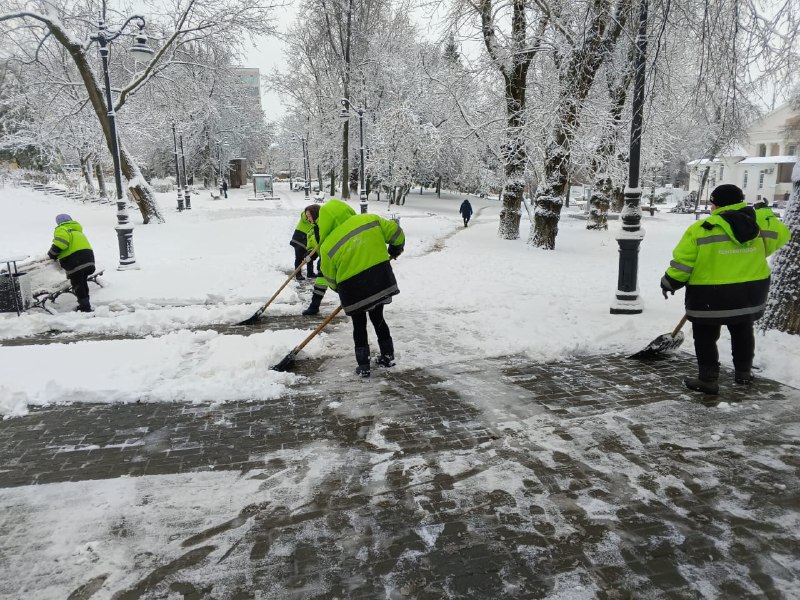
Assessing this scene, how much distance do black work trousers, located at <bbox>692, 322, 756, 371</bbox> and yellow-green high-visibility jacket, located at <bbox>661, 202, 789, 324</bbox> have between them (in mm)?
95

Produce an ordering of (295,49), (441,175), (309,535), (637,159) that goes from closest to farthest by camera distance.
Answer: (309,535) < (637,159) < (295,49) < (441,175)

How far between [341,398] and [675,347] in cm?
361

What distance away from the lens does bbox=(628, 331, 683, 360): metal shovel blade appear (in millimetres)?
5785

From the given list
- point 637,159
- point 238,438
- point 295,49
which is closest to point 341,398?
point 238,438

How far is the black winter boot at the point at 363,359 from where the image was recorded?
5.52 metres

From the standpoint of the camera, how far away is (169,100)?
21844 millimetres

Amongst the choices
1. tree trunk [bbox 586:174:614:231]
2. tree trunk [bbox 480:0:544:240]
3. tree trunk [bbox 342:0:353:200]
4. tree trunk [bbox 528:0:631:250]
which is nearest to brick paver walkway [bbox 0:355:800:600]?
tree trunk [bbox 528:0:631:250]

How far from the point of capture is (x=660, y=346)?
5.78 metres

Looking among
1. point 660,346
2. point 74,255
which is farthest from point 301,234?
point 660,346

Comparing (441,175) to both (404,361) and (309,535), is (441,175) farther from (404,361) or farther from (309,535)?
(309,535)

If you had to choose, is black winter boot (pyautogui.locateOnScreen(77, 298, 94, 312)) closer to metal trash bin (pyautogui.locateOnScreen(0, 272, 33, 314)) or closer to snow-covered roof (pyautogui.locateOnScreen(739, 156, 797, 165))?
metal trash bin (pyautogui.locateOnScreen(0, 272, 33, 314))

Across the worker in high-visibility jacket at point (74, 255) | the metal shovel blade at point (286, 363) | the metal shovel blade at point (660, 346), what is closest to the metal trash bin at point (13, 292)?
the worker in high-visibility jacket at point (74, 255)

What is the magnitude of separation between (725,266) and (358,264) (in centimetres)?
320

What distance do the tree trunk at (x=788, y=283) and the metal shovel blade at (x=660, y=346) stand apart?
3.53 feet
